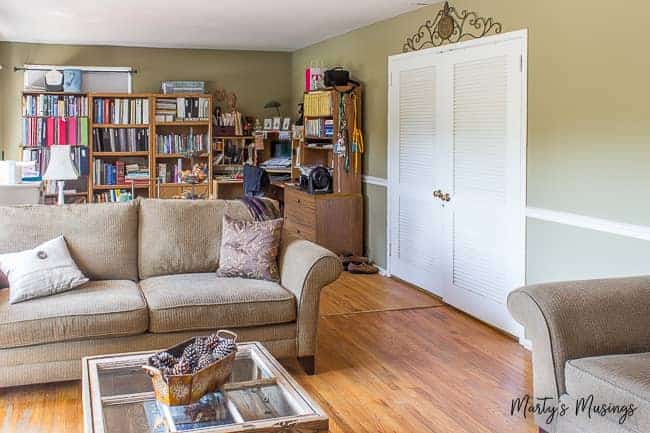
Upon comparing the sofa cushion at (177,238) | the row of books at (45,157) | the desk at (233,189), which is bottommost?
the sofa cushion at (177,238)

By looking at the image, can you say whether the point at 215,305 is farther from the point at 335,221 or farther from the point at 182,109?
the point at 182,109

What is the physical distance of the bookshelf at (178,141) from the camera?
→ 9180 mm

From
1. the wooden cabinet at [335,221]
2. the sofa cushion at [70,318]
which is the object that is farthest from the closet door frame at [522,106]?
the sofa cushion at [70,318]

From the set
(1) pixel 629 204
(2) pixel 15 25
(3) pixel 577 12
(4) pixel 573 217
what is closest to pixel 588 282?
(1) pixel 629 204

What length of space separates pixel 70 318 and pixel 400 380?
5.81ft

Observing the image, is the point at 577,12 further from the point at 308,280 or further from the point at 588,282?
the point at 308,280

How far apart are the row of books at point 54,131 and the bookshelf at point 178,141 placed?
0.82 m

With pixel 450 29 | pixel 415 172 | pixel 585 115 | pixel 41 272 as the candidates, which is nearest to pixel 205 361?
pixel 41 272

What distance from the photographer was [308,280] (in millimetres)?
4156

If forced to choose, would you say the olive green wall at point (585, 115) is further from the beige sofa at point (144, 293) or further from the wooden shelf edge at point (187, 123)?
the wooden shelf edge at point (187, 123)

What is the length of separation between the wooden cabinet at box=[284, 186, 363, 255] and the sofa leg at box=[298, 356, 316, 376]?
3.15 metres

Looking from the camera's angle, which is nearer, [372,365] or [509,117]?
[372,365]

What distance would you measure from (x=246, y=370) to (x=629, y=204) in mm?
2209

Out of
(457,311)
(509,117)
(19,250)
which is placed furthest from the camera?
(457,311)
